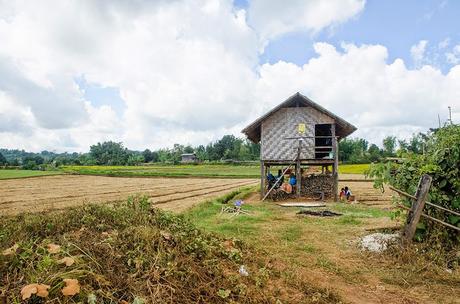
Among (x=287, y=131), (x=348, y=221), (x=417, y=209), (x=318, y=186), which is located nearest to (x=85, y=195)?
(x=287, y=131)

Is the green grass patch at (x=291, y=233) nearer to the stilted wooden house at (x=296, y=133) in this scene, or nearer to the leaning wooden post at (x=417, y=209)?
the leaning wooden post at (x=417, y=209)

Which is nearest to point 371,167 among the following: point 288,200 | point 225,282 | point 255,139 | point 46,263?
point 225,282

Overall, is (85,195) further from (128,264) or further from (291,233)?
(128,264)

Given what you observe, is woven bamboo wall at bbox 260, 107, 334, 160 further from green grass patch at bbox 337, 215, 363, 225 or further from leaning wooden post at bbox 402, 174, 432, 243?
leaning wooden post at bbox 402, 174, 432, 243

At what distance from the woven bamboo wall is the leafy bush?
11.4 metres

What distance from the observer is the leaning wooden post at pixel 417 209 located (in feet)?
19.3

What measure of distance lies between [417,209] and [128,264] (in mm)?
5057

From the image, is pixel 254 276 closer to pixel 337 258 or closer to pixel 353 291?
pixel 353 291

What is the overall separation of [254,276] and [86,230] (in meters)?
2.39

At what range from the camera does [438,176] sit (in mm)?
6277

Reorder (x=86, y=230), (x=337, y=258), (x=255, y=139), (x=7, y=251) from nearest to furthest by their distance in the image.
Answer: (x=7, y=251) < (x=86, y=230) < (x=337, y=258) < (x=255, y=139)

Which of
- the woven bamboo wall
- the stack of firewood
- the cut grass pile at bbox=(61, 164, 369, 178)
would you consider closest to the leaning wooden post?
the woven bamboo wall

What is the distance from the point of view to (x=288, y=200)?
18.1 meters

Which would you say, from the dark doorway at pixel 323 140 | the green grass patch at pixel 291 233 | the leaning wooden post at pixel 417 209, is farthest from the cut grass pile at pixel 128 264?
the dark doorway at pixel 323 140
